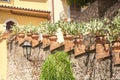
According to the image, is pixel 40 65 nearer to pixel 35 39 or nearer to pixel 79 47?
pixel 35 39

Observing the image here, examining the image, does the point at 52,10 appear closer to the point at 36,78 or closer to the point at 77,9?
the point at 77,9

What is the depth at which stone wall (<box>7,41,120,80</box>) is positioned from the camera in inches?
383

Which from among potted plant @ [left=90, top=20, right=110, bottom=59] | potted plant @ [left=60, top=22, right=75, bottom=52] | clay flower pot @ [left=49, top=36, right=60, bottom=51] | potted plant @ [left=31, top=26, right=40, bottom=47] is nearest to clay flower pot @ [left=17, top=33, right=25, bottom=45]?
potted plant @ [left=31, top=26, right=40, bottom=47]

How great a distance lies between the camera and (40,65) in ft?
47.2

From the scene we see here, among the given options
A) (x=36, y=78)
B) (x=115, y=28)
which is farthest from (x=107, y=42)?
(x=36, y=78)

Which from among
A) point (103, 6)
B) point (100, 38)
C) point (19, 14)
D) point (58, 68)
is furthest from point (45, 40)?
point (19, 14)

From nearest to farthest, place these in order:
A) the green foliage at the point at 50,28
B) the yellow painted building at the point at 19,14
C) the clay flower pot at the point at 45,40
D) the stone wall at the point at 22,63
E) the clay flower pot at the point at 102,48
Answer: the clay flower pot at the point at 102,48
the clay flower pot at the point at 45,40
the green foliage at the point at 50,28
the stone wall at the point at 22,63
the yellow painted building at the point at 19,14

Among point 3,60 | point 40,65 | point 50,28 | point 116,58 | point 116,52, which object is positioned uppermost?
point 50,28

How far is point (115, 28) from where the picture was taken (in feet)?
31.2

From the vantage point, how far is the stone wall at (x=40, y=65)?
9734 mm

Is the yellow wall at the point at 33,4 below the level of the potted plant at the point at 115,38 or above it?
above

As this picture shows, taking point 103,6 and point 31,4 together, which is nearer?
point 103,6

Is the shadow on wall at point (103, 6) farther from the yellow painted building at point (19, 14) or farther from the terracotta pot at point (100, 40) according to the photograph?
the yellow painted building at point (19, 14)

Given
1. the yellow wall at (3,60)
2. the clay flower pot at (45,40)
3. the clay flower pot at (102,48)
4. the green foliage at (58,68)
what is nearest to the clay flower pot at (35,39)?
the clay flower pot at (45,40)
